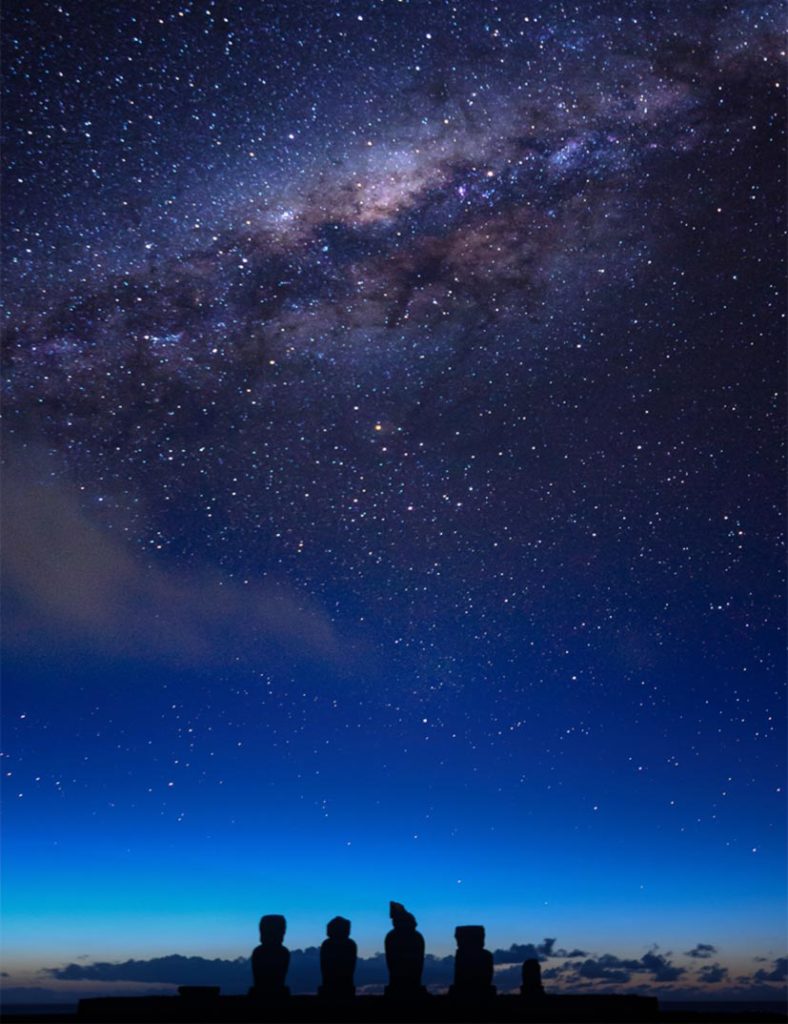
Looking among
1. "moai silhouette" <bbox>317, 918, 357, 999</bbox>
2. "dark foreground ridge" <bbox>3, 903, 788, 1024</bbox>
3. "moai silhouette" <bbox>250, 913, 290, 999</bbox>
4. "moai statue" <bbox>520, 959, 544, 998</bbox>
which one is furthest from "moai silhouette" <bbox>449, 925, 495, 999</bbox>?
"moai silhouette" <bbox>250, 913, 290, 999</bbox>

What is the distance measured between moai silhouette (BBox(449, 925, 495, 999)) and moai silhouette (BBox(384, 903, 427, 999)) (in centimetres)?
134

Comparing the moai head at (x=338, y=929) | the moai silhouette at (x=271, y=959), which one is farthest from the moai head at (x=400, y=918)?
the moai silhouette at (x=271, y=959)

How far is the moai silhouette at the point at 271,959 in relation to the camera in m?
32.2

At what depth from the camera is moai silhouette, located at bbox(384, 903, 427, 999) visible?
103 feet

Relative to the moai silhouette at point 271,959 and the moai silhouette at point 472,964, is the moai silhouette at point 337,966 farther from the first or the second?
the moai silhouette at point 472,964

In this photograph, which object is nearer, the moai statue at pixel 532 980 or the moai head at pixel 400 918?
the moai statue at pixel 532 980

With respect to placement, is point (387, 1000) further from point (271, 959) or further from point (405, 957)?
point (271, 959)

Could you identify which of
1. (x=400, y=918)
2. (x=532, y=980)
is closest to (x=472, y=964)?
(x=532, y=980)

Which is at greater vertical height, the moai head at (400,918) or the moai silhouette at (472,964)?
the moai head at (400,918)

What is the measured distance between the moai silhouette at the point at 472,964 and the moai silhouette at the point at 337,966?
367 centimetres

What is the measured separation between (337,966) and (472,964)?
4.74 m

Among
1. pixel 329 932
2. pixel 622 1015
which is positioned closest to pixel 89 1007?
pixel 329 932

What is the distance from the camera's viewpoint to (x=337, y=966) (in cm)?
3189

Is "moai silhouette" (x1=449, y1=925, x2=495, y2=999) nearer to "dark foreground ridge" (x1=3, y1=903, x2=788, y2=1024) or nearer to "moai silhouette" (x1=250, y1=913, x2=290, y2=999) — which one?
"dark foreground ridge" (x1=3, y1=903, x2=788, y2=1024)
